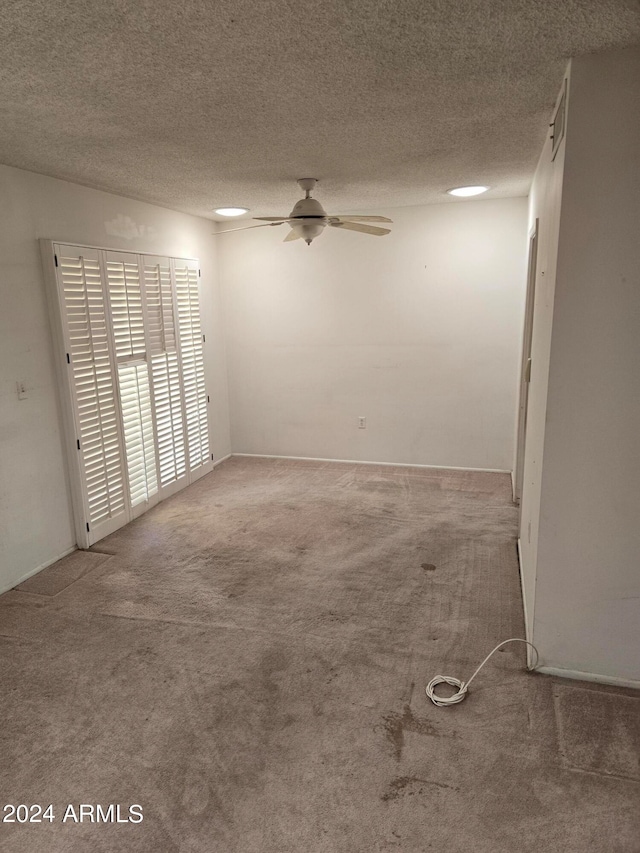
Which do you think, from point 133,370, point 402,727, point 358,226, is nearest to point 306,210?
point 358,226

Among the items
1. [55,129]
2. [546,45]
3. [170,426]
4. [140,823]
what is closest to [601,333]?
[546,45]

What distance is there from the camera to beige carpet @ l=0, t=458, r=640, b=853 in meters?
1.75

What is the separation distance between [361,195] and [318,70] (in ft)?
8.10

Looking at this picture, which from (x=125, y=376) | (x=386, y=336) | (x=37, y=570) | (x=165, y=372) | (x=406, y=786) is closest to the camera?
(x=406, y=786)

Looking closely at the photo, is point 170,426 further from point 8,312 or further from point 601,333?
point 601,333

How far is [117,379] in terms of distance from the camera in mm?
4000

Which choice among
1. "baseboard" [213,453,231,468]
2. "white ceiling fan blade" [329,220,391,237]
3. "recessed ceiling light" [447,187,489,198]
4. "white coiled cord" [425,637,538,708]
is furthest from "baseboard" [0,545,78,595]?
"recessed ceiling light" [447,187,489,198]

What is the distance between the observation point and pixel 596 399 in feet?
6.95

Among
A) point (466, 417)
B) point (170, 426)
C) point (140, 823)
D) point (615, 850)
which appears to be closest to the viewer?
point (615, 850)

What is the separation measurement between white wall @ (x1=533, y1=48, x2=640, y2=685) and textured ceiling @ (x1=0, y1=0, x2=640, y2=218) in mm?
296

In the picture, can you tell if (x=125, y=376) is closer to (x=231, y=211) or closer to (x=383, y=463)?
(x=231, y=211)

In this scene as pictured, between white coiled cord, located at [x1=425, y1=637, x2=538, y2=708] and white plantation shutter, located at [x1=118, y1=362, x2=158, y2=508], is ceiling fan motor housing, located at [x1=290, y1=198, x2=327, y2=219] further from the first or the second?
white coiled cord, located at [x1=425, y1=637, x2=538, y2=708]

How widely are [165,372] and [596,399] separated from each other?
11.3 feet

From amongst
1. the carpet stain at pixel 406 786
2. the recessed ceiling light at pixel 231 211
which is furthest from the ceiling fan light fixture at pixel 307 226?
the carpet stain at pixel 406 786
